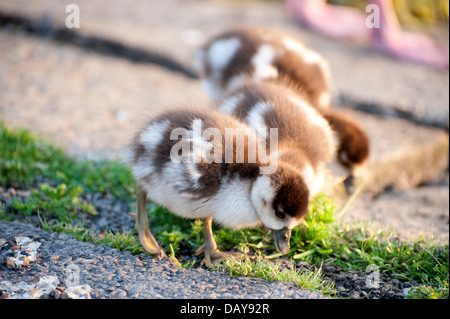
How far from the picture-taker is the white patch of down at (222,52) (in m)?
3.89

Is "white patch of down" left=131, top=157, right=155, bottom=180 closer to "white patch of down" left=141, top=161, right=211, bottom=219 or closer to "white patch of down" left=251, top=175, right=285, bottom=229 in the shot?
"white patch of down" left=141, top=161, right=211, bottom=219

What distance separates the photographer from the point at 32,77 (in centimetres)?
484

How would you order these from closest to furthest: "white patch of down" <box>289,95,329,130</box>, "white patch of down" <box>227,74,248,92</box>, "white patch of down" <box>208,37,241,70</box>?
"white patch of down" <box>289,95,329,130</box>, "white patch of down" <box>227,74,248,92</box>, "white patch of down" <box>208,37,241,70</box>

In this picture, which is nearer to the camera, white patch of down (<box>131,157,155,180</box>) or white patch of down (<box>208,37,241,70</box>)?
white patch of down (<box>131,157,155,180</box>)

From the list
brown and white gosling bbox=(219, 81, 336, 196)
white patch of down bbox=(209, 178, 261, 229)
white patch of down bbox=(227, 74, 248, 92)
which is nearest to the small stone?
white patch of down bbox=(209, 178, 261, 229)

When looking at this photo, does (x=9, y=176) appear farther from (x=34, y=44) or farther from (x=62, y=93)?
(x=34, y=44)

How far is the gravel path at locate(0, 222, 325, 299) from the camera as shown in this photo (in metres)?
2.16

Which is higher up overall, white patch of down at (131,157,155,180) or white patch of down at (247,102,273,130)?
white patch of down at (247,102,273,130)

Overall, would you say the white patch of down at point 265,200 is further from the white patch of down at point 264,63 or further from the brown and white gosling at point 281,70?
the white patch of down at point 264,63

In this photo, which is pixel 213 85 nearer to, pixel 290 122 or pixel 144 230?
pixel 290 122

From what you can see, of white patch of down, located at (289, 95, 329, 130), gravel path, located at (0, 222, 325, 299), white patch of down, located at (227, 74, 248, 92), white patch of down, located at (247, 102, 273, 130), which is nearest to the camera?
gravel path, located at (0, 222, 325, 299)

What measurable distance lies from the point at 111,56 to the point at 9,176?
9.15 feet
